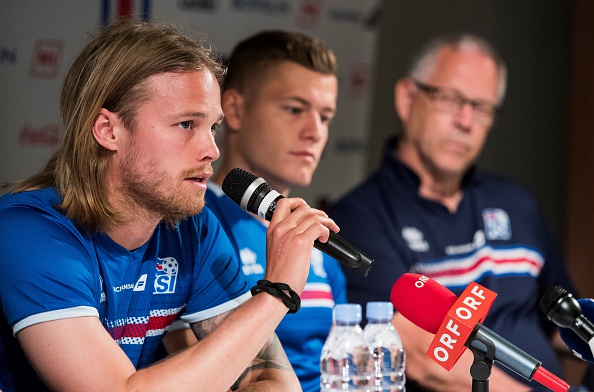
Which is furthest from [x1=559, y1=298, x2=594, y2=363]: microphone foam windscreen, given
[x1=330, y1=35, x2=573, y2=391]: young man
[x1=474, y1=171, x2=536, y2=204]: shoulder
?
[x1=474, y1=171, x2=536, y2=204]: shoulder

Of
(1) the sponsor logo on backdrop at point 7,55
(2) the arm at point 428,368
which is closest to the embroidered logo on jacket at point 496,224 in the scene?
(2) the arm at point 428,368

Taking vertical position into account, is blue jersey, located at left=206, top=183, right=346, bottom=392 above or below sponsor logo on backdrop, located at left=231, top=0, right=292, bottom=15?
below

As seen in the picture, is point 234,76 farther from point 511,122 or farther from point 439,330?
point 511,122

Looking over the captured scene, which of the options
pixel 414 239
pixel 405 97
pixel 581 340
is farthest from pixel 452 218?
pixel 581 340

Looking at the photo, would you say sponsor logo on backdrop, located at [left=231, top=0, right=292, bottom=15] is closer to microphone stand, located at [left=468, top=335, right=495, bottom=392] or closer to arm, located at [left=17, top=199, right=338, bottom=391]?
arm, located at [left=17, top=199, right=338, bottom=391]

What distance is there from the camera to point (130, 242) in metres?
1.82

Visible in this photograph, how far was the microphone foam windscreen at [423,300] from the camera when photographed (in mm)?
1637

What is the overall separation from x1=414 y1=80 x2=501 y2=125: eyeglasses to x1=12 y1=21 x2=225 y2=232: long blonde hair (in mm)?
1423

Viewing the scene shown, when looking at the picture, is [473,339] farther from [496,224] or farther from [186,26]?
[496,224]

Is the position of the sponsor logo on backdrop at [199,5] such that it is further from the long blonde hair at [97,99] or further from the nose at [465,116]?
the long blonde hair at [97,99]

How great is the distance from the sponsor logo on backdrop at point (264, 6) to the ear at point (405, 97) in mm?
686

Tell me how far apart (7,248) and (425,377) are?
1.42 m

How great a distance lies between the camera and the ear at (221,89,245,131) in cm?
252

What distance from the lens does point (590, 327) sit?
1.67m
